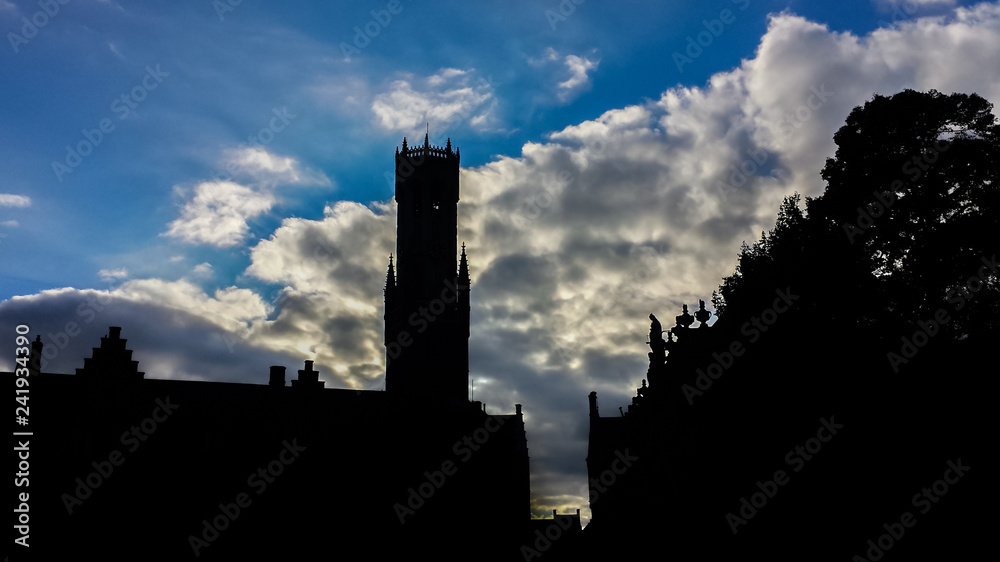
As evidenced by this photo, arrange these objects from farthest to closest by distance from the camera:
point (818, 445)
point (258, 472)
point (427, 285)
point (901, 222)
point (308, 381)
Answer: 1. point (427, 285)
2. point (308, 381)
3. point (258, 472)
4. point (901, 222)
5. point (818, 445)

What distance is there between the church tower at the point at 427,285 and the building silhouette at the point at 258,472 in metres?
34.7

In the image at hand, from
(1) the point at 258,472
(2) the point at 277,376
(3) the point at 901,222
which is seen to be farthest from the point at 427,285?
(3) the point at 901,222

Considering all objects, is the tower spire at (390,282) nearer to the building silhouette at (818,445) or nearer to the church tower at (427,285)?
the church tower at (427,285)

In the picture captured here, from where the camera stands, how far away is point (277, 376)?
140 ft

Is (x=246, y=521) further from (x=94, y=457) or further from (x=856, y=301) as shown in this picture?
(x=856, y=301)

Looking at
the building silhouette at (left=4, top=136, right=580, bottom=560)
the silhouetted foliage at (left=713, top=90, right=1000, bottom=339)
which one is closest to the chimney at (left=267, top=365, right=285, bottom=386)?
the building silhouette at (left=4, top=136, right=580, bottom=560)

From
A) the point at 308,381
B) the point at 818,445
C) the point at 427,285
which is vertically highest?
the point at 427,285

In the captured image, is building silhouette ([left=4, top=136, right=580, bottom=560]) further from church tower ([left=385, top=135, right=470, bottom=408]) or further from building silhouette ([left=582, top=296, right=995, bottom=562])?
church tower ([left=385, top=135, right=470, bottom=408])

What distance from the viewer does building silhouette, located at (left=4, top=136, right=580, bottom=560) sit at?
93.7ft

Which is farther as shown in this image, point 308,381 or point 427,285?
point 427,285

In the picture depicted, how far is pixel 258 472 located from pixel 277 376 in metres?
11.6

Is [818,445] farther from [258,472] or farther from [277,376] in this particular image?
[277,376]

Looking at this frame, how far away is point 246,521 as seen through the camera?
100 feet

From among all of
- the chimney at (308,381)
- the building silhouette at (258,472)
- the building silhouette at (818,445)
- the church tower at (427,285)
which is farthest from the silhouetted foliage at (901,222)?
the church tower at (427,285)
